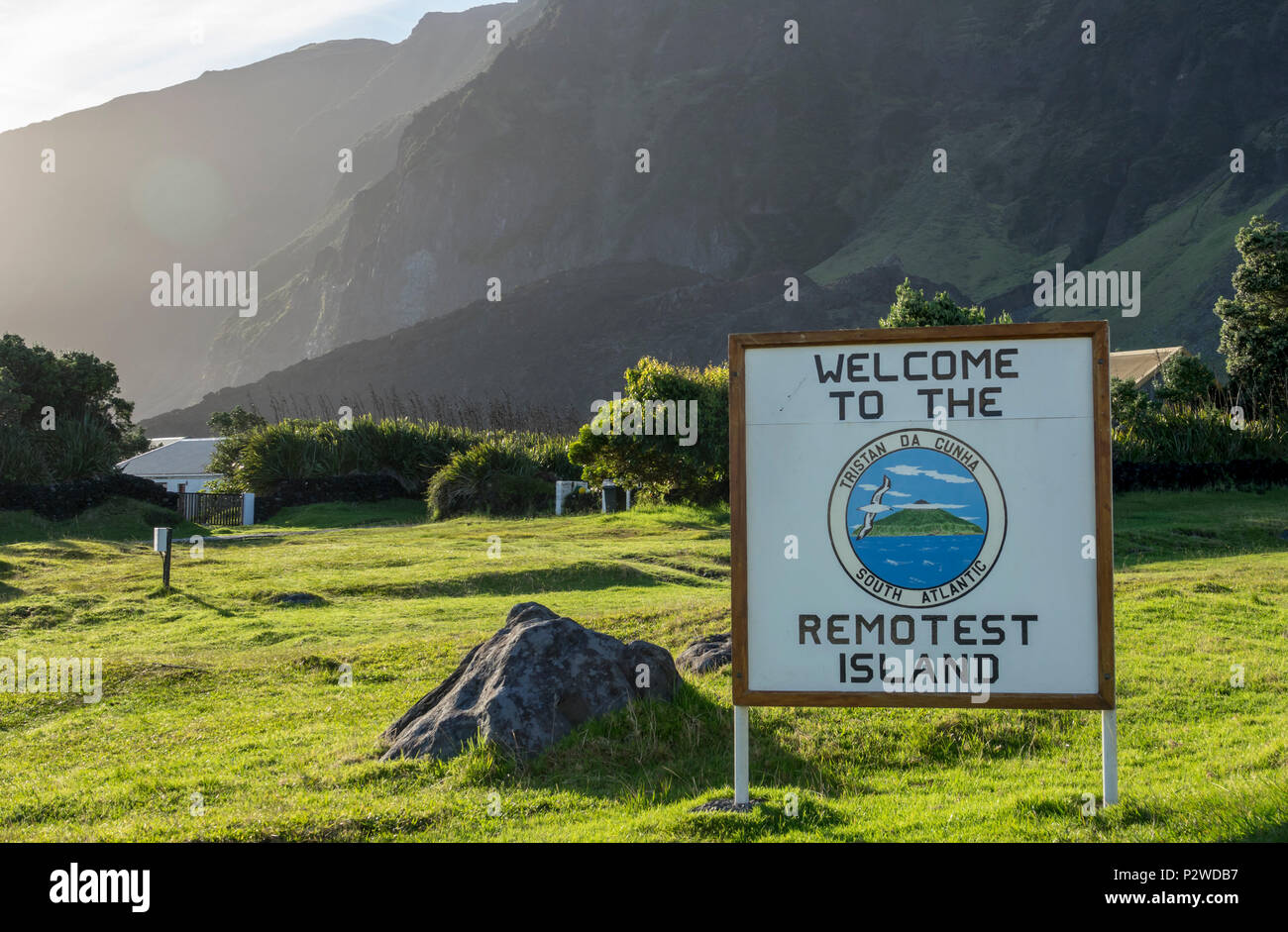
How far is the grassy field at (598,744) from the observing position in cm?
536

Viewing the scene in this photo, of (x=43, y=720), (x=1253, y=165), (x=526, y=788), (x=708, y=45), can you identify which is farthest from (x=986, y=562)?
(x=708, y=45)

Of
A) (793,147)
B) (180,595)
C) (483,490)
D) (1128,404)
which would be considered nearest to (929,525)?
(180,595)

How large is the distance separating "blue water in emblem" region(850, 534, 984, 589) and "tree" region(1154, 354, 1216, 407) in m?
23.3

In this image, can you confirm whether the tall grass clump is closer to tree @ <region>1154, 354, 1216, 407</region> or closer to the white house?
tree @ <region>1154, 354, 1216, 407</region>

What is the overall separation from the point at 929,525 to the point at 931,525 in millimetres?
10

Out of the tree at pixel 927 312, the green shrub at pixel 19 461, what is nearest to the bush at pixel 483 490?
the green shrub at pixel 19 461

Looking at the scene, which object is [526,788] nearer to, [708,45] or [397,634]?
[397,634]

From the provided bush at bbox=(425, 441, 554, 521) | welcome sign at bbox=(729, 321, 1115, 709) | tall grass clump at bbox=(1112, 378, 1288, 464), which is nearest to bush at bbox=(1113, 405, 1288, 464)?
tall grass clump at bbox=(1112, 378, 1288, 464)

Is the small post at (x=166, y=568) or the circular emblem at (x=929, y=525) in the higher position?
the circular emblem at (x=929, y=525)

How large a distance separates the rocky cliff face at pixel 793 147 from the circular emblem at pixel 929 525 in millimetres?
103556

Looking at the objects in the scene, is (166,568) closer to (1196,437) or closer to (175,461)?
(1196,437)

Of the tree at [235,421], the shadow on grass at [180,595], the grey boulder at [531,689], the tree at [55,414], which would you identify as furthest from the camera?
the tree at [235,421]

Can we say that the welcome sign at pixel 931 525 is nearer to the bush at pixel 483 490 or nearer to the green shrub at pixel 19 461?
the bush at pixel 483 490
